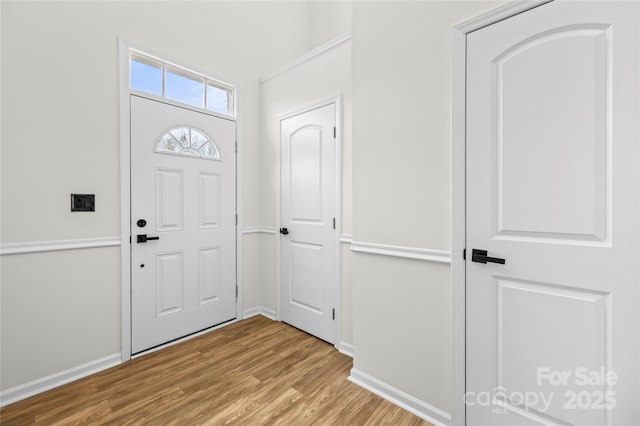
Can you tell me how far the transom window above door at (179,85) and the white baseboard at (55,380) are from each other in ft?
6.89

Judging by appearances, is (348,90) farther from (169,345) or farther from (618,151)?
(169,345)

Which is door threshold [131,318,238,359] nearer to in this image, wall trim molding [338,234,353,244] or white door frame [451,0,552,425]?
wall trim molding [338,234,353,244]

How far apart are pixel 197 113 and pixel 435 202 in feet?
7.30

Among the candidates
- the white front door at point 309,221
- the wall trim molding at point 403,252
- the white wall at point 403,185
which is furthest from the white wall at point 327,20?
the wall trim molding at point 403,252

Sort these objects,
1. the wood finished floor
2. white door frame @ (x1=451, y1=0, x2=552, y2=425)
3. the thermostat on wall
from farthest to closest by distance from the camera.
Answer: the thermostat on wall → the wood finished floor → white door frame @ (x1=451, y1=0, x2=552, y2=425)

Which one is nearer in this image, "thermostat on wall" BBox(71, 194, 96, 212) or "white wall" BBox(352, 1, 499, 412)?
"white wall" BBox(352, 1, 499, 412)

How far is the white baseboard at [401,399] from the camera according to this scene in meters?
1.58

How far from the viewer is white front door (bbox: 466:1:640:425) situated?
1.12 metres

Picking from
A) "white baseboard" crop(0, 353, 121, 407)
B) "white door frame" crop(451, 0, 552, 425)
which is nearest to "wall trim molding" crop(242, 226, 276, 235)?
"white baseboard" crop(0, 353, 121, 407)

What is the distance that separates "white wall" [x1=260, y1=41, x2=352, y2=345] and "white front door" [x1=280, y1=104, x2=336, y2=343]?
13cm

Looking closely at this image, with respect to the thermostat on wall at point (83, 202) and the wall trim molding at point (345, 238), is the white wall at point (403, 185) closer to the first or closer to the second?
the wall trim molding at point (345, 238)

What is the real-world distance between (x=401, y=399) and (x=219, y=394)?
115 centimetres

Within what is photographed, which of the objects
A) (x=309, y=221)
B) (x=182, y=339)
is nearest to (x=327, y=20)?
(x=309, y=221)

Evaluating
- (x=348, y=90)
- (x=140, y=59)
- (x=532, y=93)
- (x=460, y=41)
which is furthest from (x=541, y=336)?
(x=140, y=59)
